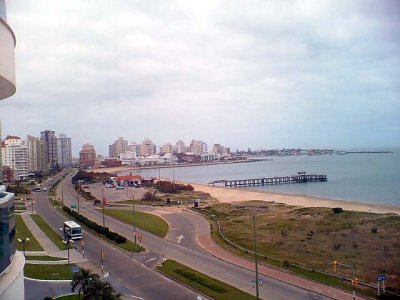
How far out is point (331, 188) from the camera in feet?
190

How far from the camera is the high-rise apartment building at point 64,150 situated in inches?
5999

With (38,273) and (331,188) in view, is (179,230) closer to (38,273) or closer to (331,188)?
(38,273)

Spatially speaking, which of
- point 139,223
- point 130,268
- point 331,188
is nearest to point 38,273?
point 130,268

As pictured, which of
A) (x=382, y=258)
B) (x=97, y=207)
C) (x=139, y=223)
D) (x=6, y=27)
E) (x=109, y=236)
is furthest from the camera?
(x=97, y=207)

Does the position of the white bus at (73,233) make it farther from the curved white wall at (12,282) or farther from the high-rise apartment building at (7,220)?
the curved white wall at (12,282)

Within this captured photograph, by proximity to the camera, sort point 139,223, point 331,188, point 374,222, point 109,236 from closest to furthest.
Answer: point 109,236 < point 374,222 < point 139,223 < point 331,188

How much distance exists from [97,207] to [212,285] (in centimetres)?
2551

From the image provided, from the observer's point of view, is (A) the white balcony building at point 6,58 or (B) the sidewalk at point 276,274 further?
(B) the sidewalk at point 276,274

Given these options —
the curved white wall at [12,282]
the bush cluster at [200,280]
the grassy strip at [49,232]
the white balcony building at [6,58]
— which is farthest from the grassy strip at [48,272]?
the white balcony building at [6,58]

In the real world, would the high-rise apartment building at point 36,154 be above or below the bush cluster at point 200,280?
above

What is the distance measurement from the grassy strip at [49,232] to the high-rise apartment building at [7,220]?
573 inches

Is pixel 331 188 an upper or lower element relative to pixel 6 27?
lower

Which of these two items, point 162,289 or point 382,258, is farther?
point 382,258

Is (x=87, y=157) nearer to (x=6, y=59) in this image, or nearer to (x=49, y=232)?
(x=49, y=232)
